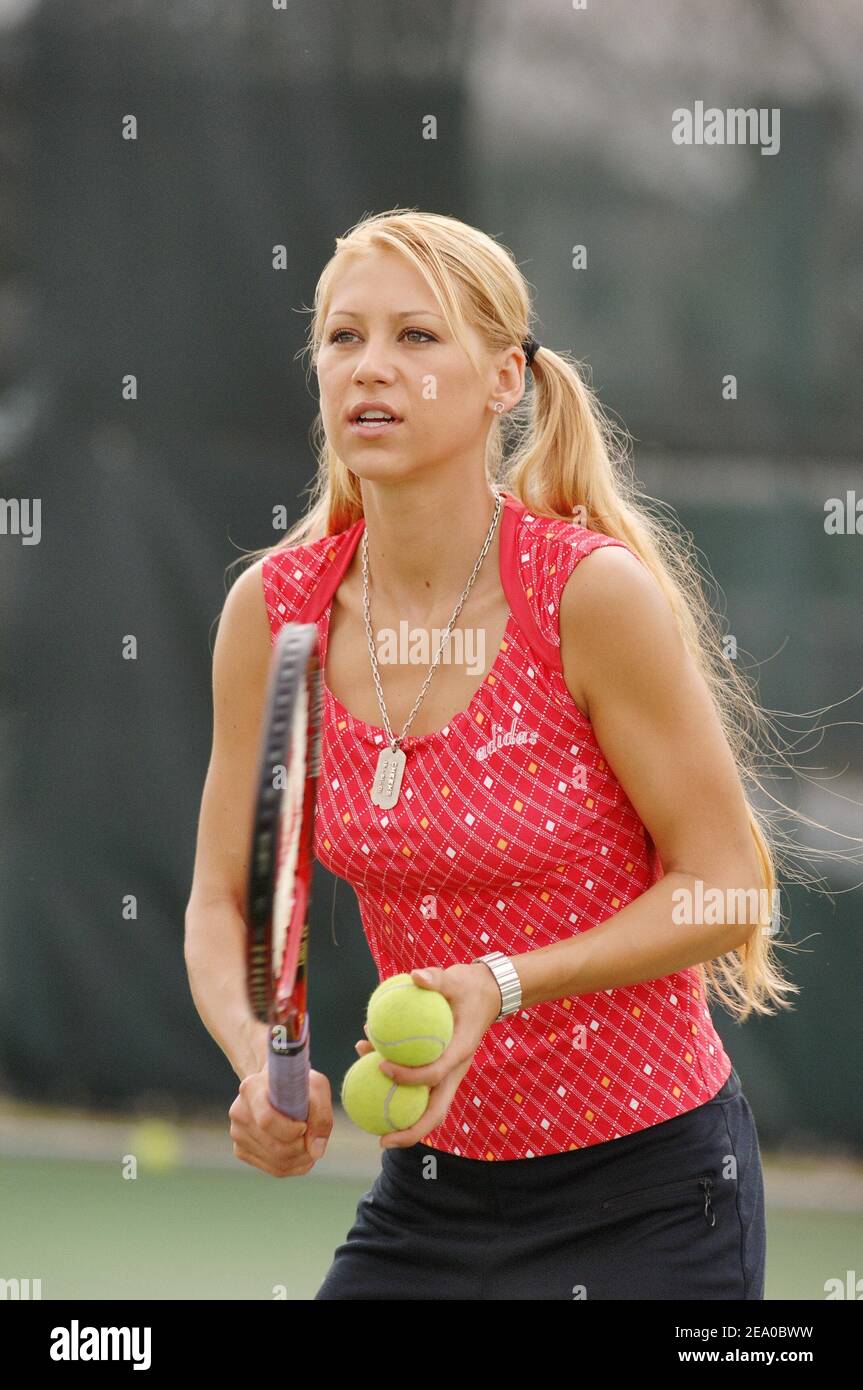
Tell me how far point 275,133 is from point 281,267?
0.85 feet

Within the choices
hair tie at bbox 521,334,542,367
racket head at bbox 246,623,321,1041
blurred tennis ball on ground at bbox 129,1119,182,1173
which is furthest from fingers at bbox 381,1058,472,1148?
blurred tennis ball on ground at bbox 129,1119,182,1173

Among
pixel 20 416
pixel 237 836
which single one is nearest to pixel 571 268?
pixel 20 416

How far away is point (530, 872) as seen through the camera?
1725 millimetres

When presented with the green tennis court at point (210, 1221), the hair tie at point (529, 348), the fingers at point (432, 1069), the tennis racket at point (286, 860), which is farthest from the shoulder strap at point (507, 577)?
the green tennis court at point (210, 1221)

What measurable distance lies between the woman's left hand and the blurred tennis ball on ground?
6.47ft

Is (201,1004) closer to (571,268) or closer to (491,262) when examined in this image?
(491,262)

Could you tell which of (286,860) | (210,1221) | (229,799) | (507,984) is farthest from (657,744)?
(210,1221)

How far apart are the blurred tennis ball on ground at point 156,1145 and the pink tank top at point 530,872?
70.2 inches

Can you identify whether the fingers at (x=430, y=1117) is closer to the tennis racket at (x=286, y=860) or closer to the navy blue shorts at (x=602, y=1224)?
the tennis racket at (x=286, y=860)

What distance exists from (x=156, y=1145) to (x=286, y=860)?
2074mm

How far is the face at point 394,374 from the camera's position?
5.81 feet

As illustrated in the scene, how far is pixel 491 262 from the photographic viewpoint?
188cm

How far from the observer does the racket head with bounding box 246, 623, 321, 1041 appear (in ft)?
4.56

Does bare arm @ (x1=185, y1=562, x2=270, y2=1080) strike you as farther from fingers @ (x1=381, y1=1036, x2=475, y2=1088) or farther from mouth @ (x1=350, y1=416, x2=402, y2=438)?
fingers @ (x1=381, y1=1036, x2=475, y2=1088)
